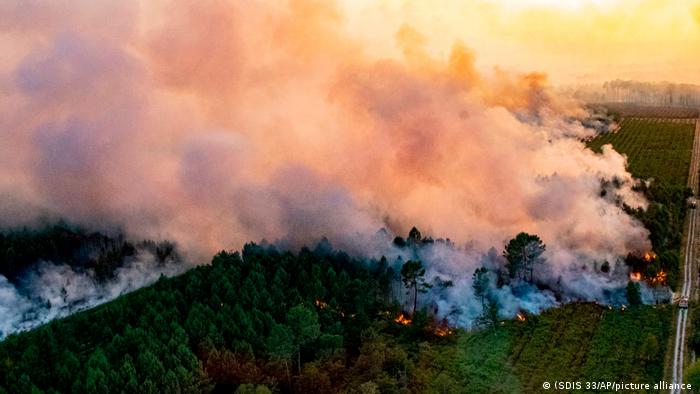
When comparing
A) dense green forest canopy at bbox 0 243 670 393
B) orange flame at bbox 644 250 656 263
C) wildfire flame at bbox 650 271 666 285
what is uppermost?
orange flame at bbox 644 250 656 263

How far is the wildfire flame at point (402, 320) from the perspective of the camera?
3460 inches

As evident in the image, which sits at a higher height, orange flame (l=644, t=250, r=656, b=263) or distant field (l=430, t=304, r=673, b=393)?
→ orange flame (l=644, t=250, r=656, b=263)

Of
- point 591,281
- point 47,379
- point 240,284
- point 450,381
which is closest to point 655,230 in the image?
point 591,281

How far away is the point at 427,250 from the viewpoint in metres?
105

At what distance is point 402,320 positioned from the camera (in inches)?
3516

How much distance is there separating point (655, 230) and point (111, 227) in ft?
338

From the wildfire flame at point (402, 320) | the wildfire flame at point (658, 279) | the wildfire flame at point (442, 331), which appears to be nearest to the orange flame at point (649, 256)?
the wildfire flame at point (658, 279)

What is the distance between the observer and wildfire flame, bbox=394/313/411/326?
288 ft

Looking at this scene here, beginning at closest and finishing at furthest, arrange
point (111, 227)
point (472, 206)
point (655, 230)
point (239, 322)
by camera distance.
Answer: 1. point (239, 322)
2. point (655, 230)
3. point (472, 206)
4. point (111, 227)

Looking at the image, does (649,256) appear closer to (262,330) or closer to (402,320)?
(402,320)

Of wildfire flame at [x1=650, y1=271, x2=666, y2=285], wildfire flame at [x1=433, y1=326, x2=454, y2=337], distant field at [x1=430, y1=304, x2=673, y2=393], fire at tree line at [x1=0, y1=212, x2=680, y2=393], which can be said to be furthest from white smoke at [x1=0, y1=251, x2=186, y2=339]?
wildfire flame at [x1=650, y1=271, x2=666, y2=285]

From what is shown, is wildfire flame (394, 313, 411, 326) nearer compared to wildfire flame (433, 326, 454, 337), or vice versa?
wildfire flame (433, 326, 454, 337)

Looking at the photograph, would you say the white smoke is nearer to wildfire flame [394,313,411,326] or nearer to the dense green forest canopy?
the dense green forest canopy

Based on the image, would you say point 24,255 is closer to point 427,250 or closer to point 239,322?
point 239,322
